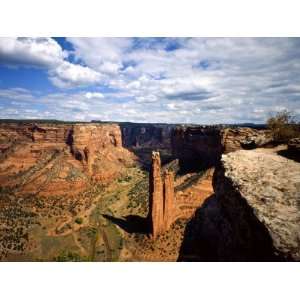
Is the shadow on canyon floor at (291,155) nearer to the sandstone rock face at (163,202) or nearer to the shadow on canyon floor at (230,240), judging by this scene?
the shadow on canyon floor at (230,240)

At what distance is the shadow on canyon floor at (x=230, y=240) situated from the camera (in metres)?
6.36

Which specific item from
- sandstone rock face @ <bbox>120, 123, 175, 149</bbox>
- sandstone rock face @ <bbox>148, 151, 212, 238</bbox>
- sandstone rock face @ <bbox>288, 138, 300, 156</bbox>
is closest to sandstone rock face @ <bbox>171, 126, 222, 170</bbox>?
sandstone rock face @ <bbox>148, 151, 212, 238</bbox>

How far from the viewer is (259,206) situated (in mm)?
6734

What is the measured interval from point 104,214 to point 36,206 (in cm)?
1372

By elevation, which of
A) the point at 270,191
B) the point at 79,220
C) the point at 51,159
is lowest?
the point at 79,220

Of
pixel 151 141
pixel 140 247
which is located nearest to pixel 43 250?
pixel 140 247

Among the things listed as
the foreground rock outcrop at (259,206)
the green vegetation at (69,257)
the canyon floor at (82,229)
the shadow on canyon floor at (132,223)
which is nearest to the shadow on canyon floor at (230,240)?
the foreground rock outcrop at (259,206)

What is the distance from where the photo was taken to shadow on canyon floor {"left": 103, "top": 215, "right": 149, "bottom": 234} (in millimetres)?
36969

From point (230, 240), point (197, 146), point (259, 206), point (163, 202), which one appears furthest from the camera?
point (197, 146)

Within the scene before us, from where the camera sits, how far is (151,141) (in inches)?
5704

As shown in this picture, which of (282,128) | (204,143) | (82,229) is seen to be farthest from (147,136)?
(282,128)

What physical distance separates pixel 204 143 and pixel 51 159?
40086 millimetres

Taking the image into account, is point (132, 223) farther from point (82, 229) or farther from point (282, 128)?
point (282, 128)

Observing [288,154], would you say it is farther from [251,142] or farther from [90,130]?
[90,130]
